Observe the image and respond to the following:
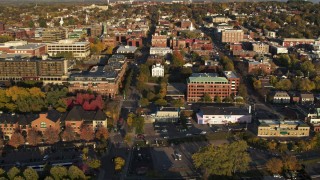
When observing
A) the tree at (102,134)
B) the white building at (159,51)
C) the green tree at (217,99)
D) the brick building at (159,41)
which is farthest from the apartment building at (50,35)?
the tree at (102,134)

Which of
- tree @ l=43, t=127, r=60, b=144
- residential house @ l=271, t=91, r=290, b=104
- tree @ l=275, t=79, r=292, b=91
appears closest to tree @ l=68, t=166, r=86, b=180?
tree @ l=43, t=127, r=60, b=144

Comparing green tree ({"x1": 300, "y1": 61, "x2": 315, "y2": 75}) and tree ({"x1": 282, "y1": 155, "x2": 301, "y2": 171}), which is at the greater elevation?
green tree ({"x1": 300, "y1": 61, "x2": 315, "y2": 75})

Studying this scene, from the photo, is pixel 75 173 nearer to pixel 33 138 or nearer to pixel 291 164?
pixel 33 138

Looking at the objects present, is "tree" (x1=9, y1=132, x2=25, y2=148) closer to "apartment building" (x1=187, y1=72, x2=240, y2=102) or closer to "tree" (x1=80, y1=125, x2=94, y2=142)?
"tree" (x1=80, y1=125, x2=94, y2=142)

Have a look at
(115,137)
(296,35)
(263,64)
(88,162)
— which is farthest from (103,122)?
(296,35)

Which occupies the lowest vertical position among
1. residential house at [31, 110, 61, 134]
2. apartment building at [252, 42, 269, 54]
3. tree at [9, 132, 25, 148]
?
tree at [9, 132, 25, 148]

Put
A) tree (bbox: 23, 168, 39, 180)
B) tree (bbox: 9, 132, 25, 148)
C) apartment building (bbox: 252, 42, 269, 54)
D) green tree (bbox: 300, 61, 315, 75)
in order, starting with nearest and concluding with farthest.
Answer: tree (bbox: 23, 168, 39, 180) < tree (bbox: 9, 132, 25, 148) < green tree (bbox: 300, 61, 315, 75) < apartment building (bbox: 252, 42, 269, 54)

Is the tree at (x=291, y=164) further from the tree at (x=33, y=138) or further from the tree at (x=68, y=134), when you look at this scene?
the tree at (x=33, y=138)
